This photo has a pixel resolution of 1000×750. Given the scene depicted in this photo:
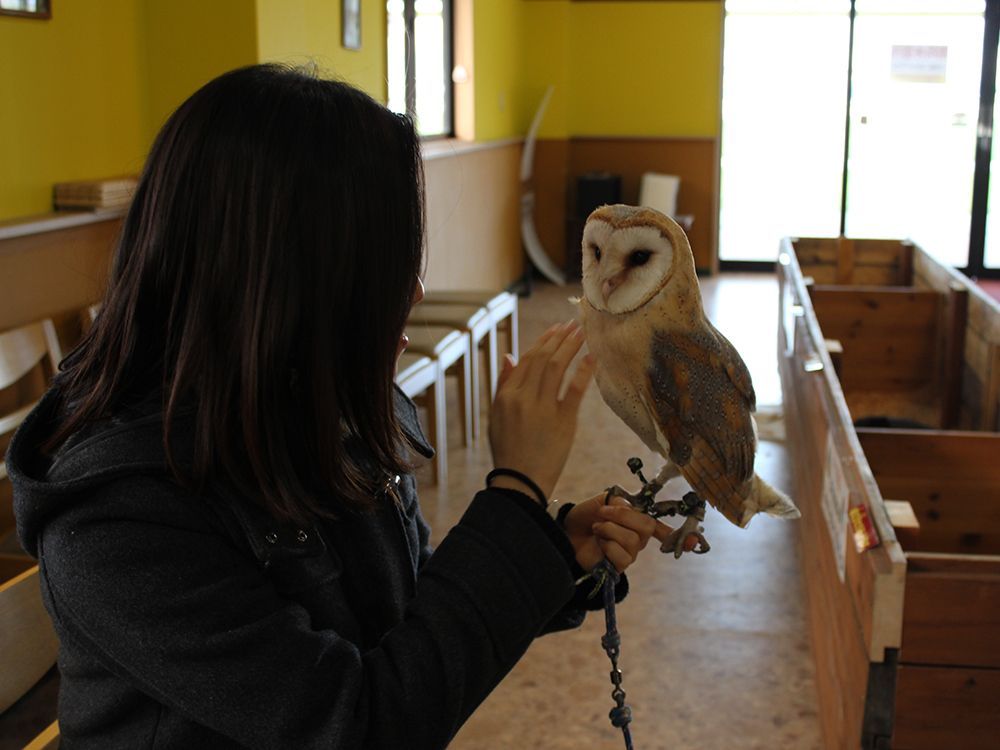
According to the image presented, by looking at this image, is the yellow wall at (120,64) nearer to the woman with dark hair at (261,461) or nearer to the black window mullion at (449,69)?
the woman with dark hair at (261,461)

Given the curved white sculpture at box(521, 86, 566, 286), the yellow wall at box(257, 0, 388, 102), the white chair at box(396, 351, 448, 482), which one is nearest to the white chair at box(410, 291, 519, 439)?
the white chair at box(396, 351, 448, 482)

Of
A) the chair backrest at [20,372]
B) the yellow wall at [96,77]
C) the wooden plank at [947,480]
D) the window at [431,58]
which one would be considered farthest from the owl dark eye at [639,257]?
the window at [431,58]

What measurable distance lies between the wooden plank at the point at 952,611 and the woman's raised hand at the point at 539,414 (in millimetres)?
719

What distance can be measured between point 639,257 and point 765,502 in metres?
0.25

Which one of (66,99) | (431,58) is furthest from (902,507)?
(431,58)

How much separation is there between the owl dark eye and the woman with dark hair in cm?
9

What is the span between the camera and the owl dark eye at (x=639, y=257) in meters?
0.65

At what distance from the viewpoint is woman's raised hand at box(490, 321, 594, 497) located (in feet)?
2.31

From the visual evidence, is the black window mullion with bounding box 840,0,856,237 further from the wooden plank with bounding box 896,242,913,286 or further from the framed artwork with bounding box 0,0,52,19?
the framed artwork with bounding box 0,0,52,19

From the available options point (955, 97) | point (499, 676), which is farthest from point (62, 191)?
point (955, 97)

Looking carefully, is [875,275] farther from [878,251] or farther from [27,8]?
[27,8]

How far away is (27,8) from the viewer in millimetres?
2021

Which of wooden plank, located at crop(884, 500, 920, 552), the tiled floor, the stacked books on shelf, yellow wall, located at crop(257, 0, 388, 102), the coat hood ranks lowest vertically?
the tiled floor

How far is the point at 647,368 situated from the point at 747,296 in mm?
5483
